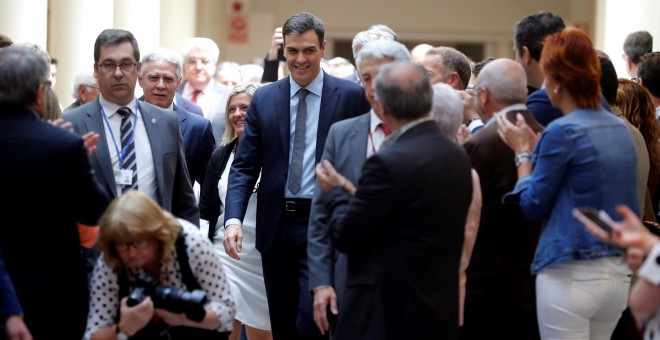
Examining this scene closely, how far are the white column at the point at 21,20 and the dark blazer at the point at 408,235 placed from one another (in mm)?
5768

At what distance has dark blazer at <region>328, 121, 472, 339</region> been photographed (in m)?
4.95

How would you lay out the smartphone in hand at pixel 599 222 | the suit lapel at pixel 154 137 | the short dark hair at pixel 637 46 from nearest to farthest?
1. the smartphone in hand at pixel 599 222
2. the suit lapel at pixel 154 137
3. the short dark hair at pixel 637 46

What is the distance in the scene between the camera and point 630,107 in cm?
721

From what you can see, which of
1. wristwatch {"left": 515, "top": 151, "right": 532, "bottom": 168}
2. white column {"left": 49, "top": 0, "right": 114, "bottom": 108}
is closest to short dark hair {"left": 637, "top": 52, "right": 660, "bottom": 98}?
wristwatch {"left": 515, "top": 151, "right": 532, "bottom": 168}

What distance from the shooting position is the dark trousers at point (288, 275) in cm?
666

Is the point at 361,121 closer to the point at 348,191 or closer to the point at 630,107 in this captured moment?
the point at 348,191

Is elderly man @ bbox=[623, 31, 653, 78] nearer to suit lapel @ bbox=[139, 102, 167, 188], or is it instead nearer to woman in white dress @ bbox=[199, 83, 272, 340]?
woman in white dress @ bbox=[199, 83, 272, 340]

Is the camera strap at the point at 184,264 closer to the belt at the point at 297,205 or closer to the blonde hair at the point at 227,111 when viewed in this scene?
the belt at the point at 297,205

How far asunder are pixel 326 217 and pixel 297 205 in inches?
39.7

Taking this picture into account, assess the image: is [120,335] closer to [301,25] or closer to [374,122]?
[374,122]

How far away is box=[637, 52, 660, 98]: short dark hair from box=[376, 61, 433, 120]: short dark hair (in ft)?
10.8

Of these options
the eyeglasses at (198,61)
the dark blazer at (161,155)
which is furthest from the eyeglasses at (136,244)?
the eyeglasses at (198,61)

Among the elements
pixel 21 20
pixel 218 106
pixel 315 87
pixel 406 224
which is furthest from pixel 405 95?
pixel 218 106

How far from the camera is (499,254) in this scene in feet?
19.9
